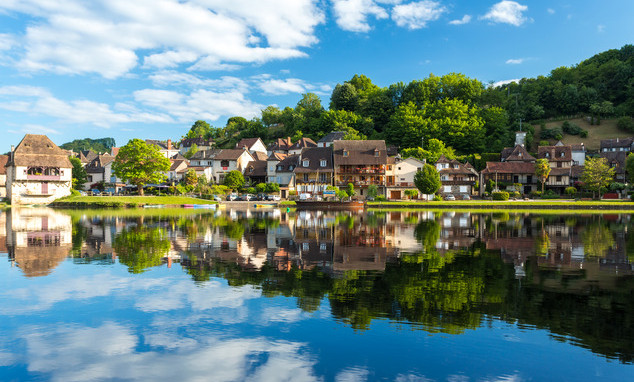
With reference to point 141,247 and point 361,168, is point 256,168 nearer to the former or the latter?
point 361,168

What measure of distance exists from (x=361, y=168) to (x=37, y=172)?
5806cm

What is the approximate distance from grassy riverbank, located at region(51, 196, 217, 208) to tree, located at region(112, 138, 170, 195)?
7391 millimetres

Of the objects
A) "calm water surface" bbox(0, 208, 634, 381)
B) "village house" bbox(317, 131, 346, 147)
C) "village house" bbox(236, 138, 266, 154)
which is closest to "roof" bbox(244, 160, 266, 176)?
"village house" bbox(236, 138, 266, 154)

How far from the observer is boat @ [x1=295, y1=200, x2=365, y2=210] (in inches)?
2547

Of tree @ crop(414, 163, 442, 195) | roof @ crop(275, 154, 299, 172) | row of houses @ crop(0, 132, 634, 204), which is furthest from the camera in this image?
roof @ crop(275, 154, 299, 172)

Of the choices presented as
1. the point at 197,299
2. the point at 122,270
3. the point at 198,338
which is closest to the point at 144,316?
the point at 197,299

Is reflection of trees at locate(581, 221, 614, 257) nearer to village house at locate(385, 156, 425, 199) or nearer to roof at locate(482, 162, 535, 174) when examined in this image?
village house at locate(385, 156, 425, 199)

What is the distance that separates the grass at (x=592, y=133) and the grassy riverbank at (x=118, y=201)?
3475 inches

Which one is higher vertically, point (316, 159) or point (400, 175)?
point (316, 159)

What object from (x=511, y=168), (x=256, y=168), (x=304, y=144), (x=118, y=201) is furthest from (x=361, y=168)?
(x=118, y=201)

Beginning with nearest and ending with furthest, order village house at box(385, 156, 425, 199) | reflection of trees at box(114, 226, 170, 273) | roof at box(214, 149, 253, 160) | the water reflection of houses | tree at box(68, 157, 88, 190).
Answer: the water reflection of houses
reflection of trees at box(114, 226, 170, 273)
village house at box(385, 156, 425, 199)
tree at box(68, 157, 88, 190)
roof at box(214, 149, 253, 160)

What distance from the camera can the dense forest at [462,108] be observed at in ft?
332

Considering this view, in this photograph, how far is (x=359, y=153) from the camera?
81.8 metres

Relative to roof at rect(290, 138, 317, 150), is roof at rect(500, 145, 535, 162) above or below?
below
